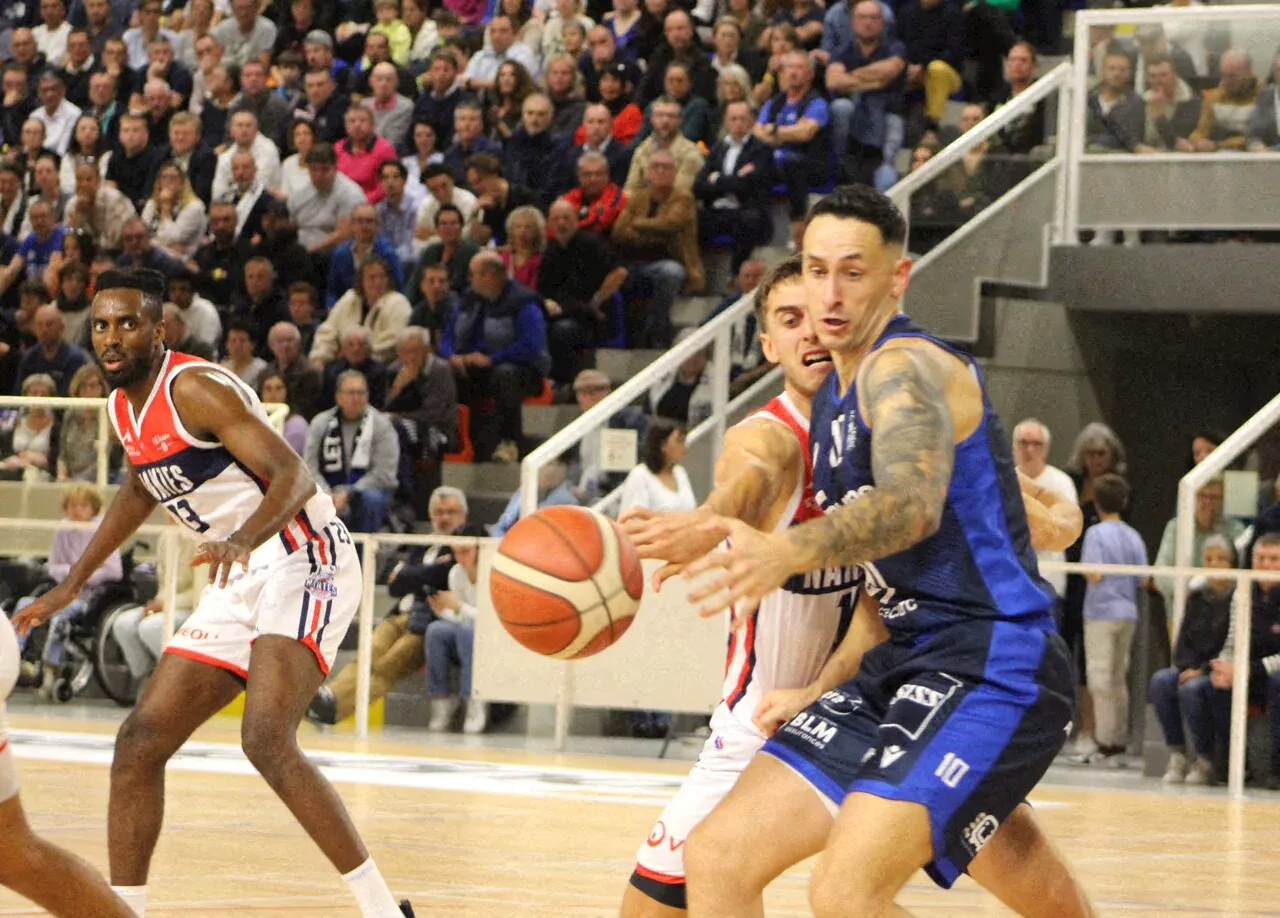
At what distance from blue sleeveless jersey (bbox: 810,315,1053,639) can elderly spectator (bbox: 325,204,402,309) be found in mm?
11806

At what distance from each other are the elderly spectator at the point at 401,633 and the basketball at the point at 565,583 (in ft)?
26.8

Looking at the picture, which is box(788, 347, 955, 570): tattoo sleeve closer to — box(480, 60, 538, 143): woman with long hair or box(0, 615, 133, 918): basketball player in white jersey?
box(0, 615, 133, 918): basketball player in white jersey

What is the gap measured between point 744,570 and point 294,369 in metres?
12.0

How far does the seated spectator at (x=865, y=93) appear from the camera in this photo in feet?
49.7

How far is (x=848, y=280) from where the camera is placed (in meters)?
4.32

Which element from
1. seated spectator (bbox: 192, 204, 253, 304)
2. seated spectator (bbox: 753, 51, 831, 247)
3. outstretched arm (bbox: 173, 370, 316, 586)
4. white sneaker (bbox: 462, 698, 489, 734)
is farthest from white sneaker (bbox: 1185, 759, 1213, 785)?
seated spectator (bbox: 192, 204, 253, 304)

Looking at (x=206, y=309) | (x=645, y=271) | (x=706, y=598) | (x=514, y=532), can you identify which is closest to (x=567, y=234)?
(x=645, y=271)

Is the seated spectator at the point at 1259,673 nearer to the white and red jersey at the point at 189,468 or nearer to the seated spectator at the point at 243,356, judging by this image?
the white and red jersey at the point at 189,468

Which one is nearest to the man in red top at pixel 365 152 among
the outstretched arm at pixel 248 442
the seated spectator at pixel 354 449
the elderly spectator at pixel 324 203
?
the elderly spectator at pixel 324 203

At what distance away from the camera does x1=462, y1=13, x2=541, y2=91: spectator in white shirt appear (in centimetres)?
1725

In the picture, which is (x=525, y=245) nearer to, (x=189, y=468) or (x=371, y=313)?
(x=371, y=313)

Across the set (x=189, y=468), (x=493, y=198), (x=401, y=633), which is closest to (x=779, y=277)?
Result: (x=189, y=468)

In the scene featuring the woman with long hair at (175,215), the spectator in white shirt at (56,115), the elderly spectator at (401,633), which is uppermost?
the spectator in white shirt at (56,115)

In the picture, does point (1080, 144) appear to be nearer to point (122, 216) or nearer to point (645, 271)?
point (645, 271)
